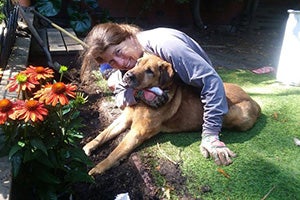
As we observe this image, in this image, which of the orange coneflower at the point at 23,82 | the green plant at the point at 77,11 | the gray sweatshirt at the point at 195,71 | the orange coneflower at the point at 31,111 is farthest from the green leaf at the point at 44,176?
the green plant at the point at 77,11

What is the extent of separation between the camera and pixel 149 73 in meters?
2.64

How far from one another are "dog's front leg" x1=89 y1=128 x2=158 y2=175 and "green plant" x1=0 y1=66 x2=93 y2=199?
1.70ft

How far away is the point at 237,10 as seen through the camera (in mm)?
9859

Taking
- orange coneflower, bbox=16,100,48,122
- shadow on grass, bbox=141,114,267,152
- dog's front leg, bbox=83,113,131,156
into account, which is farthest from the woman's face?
orange coneflower, bbox=16,100,48,122

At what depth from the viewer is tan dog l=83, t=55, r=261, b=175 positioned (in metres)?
2.66

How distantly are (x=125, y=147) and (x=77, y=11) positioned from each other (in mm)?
5630

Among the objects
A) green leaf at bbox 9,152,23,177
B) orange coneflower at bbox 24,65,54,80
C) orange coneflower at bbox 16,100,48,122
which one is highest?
orange coneflower at bbox 24,65,54,80

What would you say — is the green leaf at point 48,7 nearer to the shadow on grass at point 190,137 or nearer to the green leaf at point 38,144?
the shadow on grass at point 190,137

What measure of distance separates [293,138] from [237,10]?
24.6 feet

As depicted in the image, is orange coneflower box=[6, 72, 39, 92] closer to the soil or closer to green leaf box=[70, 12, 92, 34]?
the soil

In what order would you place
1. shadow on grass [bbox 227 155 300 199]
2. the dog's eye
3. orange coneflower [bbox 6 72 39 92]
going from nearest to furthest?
orange coneflower [bbox 6 72 39 92] < shadow on grass [bbox 227 155 300 199] < the dog's eye

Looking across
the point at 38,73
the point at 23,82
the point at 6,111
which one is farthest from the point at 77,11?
the point at 6,111

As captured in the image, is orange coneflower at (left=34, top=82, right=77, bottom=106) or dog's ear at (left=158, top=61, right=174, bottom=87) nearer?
orange coneflower at (left=34, top=82, right=77, bottom=106)

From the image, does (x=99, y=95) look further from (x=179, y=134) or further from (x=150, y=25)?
(x=150, y=25)
